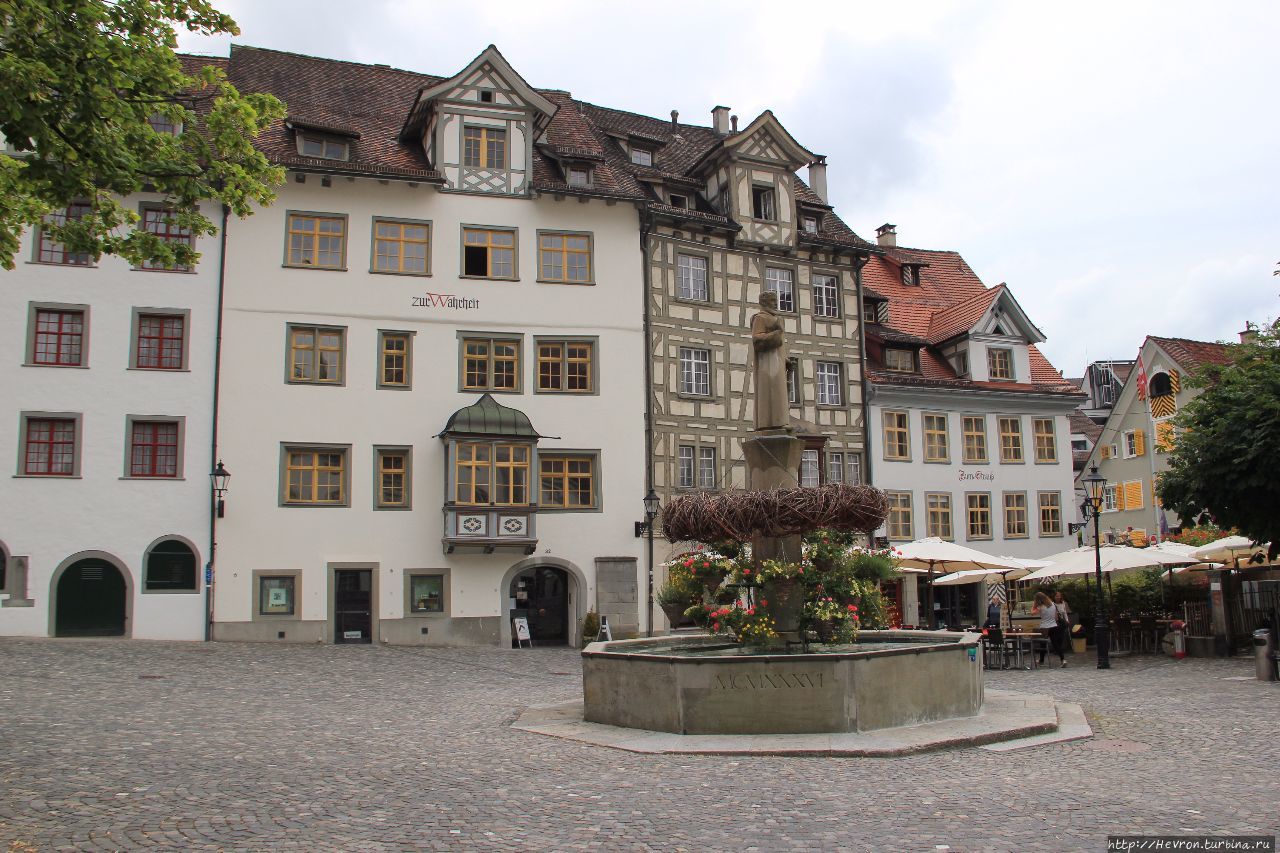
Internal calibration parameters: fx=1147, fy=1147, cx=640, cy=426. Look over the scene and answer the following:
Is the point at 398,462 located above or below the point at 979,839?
above

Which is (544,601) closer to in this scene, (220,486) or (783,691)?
(220,486)

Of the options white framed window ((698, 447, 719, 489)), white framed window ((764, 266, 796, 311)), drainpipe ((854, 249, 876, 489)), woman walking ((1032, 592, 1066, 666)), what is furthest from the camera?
drainpipe ((854, 249, 876, 489))

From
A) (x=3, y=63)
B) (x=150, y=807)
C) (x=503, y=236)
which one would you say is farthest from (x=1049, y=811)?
(x=503, y=236)

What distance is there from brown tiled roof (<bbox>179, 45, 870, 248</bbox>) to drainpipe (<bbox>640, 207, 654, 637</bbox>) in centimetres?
88

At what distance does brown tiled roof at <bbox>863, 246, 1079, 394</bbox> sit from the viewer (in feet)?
125

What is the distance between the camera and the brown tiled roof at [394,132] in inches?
1176

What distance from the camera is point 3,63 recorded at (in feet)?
28.7

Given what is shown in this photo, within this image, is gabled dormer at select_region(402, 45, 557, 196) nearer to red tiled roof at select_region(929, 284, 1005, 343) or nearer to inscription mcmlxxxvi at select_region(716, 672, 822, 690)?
red tiled roof at select_region(929, 284, 1005, 343)

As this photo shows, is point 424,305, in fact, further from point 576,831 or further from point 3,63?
point 576,831

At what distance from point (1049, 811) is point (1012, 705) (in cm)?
621

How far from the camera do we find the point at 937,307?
40.9 meters

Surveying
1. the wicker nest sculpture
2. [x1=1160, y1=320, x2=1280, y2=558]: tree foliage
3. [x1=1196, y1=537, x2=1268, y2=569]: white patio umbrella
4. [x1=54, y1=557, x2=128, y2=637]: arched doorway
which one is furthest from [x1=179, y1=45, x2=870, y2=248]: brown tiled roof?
the wicker nest sculpture

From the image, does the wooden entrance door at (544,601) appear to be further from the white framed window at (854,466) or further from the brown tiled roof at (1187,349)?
the brown tiled roof at (1187,349)

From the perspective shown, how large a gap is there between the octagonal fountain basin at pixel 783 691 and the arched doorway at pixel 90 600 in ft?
59.1
